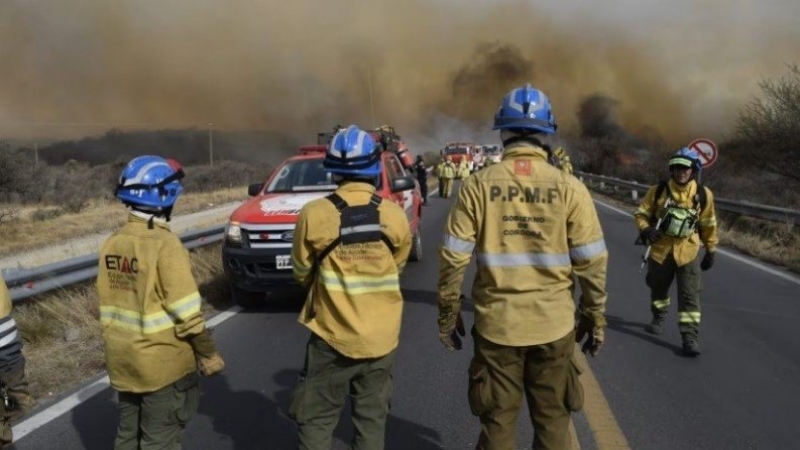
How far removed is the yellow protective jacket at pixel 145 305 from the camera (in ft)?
9.19

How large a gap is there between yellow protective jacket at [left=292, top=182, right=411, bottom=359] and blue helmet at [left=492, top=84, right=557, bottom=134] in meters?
0.64

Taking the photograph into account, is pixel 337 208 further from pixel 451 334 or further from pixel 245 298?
pixel 245 298

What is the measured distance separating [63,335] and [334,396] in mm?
4140

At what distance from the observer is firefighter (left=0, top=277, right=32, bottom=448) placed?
285 cm

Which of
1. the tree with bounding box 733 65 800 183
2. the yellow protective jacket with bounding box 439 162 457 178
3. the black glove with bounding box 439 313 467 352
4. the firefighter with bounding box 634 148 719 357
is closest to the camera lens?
the black glove with bounding box 439 313 467 352

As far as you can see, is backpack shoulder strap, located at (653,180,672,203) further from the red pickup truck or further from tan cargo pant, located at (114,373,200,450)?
tan cargo pant, located at (114,373,200,450)

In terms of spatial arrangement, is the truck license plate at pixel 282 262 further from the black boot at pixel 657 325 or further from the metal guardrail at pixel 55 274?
the black boot at pixel 657 325

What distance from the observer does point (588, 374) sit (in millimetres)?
5020

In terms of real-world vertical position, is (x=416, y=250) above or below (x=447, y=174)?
above

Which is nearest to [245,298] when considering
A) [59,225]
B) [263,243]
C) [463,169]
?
[263,243]

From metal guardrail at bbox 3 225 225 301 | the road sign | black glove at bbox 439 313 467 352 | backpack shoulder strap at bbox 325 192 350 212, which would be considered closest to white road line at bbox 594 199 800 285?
the road sign

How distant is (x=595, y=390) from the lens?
466cm

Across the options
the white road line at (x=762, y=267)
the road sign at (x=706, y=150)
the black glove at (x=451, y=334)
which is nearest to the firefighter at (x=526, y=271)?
the black glove at (x=451, y=334)

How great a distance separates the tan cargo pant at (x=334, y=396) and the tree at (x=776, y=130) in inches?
718
